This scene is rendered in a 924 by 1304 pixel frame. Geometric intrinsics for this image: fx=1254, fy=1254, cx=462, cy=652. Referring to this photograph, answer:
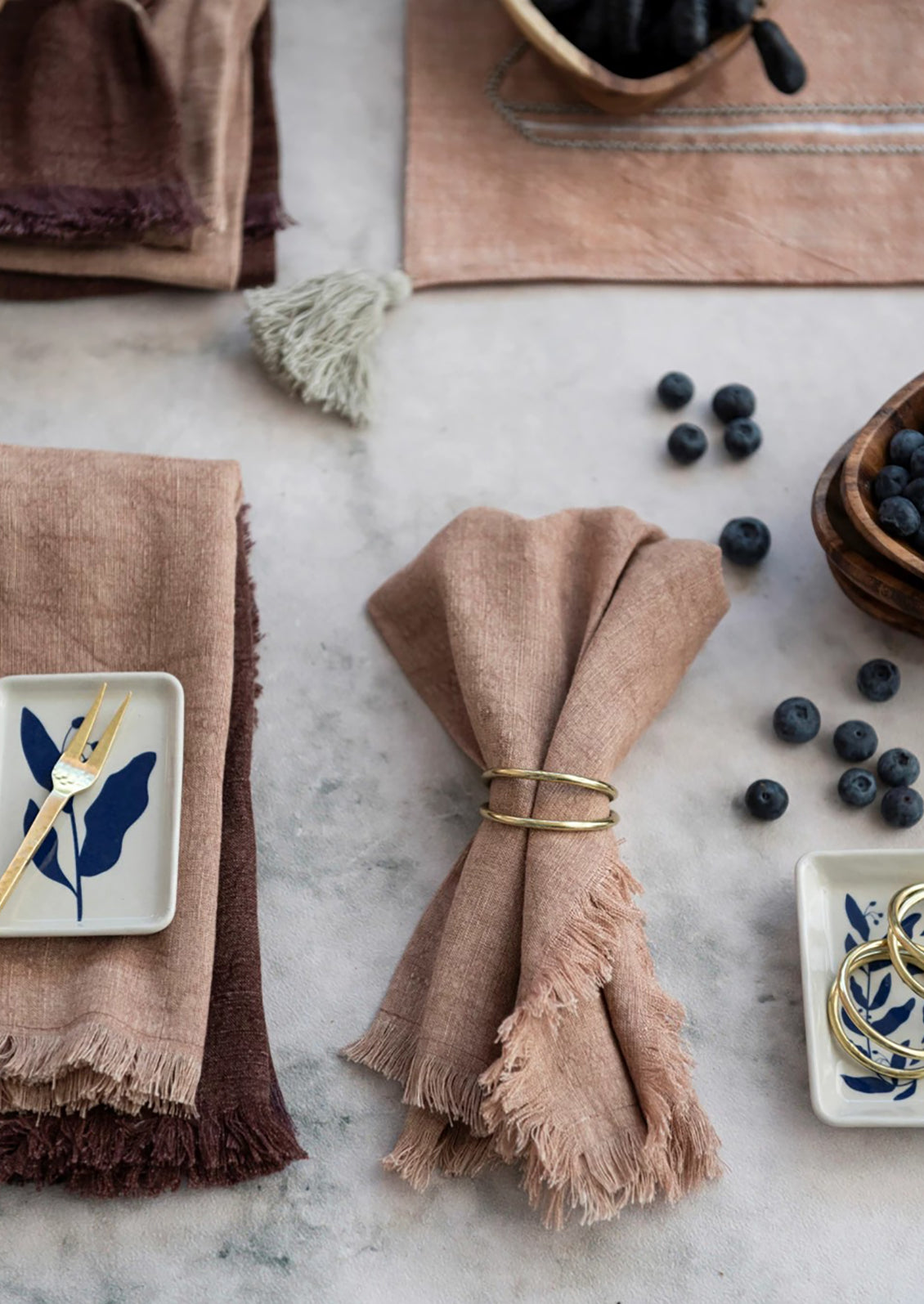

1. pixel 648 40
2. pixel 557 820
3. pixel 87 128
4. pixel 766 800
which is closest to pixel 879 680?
pixel 766 800

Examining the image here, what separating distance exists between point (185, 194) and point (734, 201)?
0.69 m

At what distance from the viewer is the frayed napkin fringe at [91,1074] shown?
1.08m

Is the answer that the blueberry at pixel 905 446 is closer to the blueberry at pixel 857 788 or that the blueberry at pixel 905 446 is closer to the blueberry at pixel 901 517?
the blueberry at pixel 901 517

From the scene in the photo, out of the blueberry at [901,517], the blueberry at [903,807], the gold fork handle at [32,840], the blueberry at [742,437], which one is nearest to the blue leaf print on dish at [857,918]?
the blueberry at [903,807]

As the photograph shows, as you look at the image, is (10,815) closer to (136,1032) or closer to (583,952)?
(136,1032)

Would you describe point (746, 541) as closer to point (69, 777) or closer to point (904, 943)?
point (904, 943)

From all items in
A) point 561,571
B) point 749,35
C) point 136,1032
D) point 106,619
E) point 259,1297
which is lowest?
point 259,1297

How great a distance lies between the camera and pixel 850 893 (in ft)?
4.05

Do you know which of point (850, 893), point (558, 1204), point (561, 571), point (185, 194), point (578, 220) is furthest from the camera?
point (578, 220)

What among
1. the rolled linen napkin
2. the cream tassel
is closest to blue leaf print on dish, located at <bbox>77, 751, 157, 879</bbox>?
the rolled linen napkin

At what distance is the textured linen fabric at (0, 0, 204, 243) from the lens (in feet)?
4.80

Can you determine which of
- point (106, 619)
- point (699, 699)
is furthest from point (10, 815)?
point (699, 699)

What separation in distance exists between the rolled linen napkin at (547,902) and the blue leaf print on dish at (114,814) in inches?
11.7

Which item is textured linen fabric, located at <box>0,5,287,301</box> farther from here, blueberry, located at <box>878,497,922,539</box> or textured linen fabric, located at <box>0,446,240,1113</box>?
blueberry, located at <box>878,497,922,539</box>
